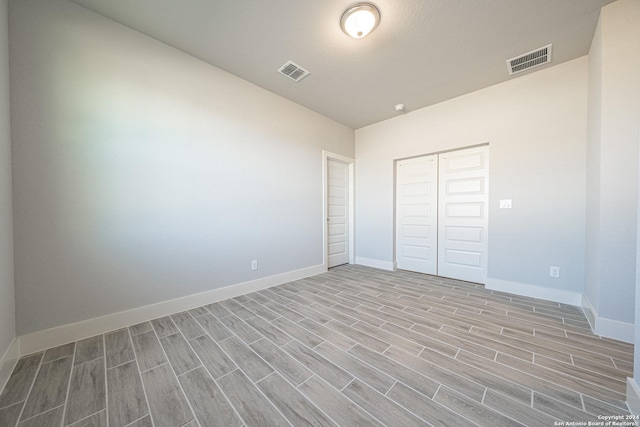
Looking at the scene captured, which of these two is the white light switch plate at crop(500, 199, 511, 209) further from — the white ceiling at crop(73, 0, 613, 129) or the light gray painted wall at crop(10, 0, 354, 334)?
the light gray painted wall at crop(10, 0, 354, 334)

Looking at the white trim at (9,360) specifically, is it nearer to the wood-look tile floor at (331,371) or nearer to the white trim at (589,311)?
the wood-look tile floor at (331,371)

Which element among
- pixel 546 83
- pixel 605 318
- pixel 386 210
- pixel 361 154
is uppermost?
pixel 546 83

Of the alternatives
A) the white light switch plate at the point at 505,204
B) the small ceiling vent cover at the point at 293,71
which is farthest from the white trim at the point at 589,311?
the small ceiling vent cover at the point at 293,71

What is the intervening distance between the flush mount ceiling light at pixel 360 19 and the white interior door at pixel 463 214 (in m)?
2.40

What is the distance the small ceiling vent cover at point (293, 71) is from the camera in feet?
8.54

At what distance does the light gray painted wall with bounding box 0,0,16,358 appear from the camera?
143 cm

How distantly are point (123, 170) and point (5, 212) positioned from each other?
0.75 metres

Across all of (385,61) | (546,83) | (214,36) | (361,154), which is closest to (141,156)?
(214,36)

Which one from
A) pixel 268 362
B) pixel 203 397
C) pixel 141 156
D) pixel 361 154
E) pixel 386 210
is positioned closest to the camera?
pixel 203 397

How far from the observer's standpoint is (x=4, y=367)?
4.54 feet

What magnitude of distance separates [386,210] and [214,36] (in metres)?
3.54

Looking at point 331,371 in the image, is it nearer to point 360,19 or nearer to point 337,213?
point 360,19

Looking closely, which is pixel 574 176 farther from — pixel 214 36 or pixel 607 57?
pixel 214 36

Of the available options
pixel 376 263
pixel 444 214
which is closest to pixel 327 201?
pixel 376 263
